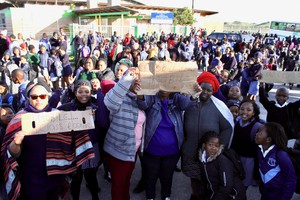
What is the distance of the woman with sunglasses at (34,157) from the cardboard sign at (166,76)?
87 centimetres

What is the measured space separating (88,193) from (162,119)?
156cm

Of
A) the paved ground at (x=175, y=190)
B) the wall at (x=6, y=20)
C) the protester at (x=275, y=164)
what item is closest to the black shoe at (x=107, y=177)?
the paved ground at (x=175, y=190)

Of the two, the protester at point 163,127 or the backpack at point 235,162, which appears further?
the protester at point 163,127

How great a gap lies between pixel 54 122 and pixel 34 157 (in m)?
0.39

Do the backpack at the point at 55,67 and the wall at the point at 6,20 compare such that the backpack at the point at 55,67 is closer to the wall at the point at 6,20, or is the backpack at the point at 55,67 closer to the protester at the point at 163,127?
the protester at the point at 163,127

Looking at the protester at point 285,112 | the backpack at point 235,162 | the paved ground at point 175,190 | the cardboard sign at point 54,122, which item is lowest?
the paved ground at point 175,190

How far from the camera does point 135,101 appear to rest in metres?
2.68

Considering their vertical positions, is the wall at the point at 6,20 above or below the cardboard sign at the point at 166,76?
above

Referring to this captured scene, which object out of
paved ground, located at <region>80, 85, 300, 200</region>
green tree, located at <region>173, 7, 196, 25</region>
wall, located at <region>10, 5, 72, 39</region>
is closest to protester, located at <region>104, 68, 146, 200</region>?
paved ground, located at <region>80, 85, 300, 200</region>

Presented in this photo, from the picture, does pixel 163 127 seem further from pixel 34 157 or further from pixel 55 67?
pixel 55 67

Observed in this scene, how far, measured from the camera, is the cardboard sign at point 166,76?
235cm

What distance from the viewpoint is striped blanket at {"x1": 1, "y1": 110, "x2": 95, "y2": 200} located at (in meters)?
2.23

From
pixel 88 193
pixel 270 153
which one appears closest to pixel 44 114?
pixel 88 193

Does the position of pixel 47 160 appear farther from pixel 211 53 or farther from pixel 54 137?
pixel 211 53
